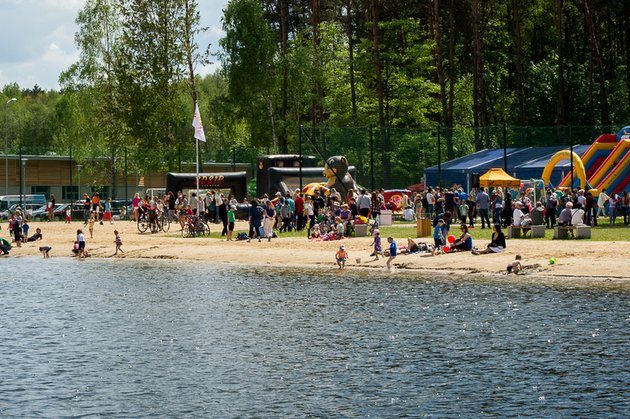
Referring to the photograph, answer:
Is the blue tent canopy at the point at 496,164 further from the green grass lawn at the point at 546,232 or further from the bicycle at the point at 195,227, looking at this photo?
the bicycle at the point at 195,227

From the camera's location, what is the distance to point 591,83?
2940 inches

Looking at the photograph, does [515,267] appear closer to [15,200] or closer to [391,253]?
[391,253]

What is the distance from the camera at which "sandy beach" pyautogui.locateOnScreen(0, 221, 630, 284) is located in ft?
119

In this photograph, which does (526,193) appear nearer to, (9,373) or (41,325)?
(41,325)

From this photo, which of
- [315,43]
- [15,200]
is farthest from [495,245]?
[315,43]

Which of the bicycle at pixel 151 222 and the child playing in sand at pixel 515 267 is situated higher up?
the bicycle at pixel 151 222

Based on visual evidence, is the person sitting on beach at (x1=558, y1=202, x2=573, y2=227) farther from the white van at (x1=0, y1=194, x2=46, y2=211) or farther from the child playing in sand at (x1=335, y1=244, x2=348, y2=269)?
the white van at (x1=0, y1=194, x2=46, y2=211)

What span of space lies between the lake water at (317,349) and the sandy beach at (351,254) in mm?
1661

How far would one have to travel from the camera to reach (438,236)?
40219 millimetres

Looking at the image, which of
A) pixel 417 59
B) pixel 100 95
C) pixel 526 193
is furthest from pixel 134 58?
pixel 526 193

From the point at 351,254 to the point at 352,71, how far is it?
43.3 metres

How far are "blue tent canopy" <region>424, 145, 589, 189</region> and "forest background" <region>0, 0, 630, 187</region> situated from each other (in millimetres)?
11519

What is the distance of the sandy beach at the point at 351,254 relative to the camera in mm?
36188

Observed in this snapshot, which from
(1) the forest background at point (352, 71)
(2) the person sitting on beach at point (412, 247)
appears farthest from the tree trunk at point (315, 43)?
(2) the person sitting on beach at point (412, 247)
